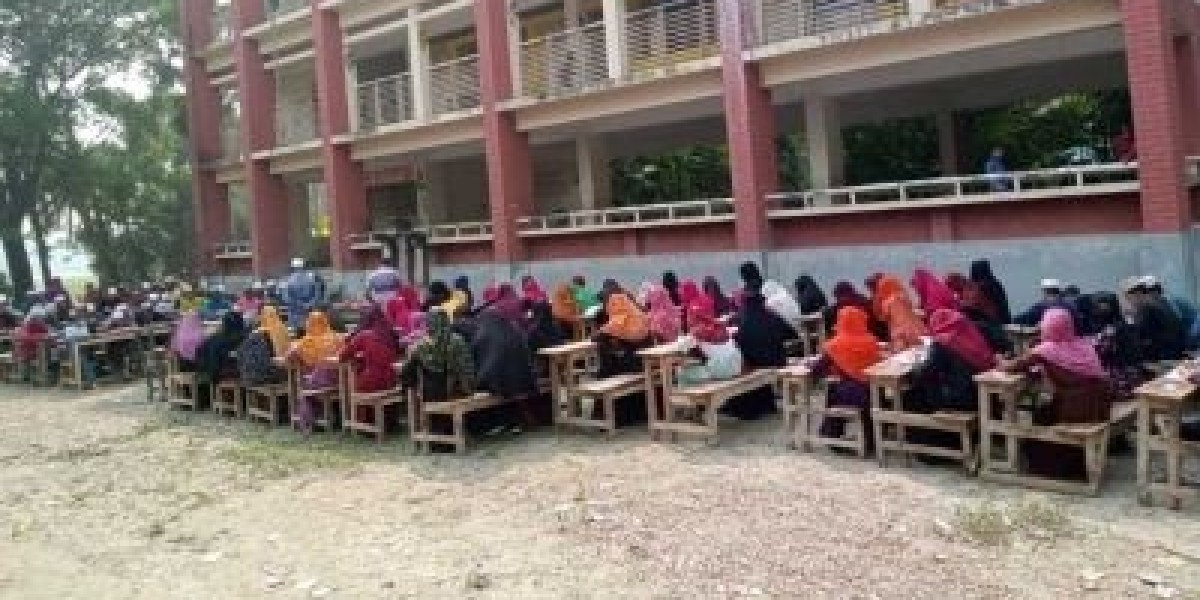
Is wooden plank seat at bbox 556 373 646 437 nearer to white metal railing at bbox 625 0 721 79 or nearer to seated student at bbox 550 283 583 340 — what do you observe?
seated student at bbox 550 283 583 340

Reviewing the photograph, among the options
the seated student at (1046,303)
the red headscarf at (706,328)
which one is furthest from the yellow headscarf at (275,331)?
the seated student at (1046,303)

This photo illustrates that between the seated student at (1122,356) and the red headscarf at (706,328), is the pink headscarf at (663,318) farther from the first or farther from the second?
the seated student at (1122,356)

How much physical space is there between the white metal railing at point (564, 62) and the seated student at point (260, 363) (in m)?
8.18

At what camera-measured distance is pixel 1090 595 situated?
602 centimetres

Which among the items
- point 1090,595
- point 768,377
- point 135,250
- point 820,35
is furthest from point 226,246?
point 1090,595

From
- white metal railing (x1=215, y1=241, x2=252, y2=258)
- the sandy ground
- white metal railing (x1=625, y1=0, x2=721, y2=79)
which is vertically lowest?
the sandy ground

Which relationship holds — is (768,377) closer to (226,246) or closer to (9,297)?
(226,246)

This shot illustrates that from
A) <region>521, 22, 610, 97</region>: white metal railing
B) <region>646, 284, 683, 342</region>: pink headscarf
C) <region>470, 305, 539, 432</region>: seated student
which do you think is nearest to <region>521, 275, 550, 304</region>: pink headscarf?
<region>646, 284, 683, 342</region>: pink headscarf

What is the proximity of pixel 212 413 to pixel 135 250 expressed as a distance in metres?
24.9

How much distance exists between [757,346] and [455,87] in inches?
567

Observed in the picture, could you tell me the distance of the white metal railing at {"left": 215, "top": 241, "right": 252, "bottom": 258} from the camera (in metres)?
30.8

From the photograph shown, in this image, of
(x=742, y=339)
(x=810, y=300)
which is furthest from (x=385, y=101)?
(x=742, y=339)

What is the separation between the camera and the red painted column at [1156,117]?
41.3 feet

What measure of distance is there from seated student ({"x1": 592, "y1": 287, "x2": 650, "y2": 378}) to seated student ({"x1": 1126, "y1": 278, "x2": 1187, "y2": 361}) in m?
4.61
